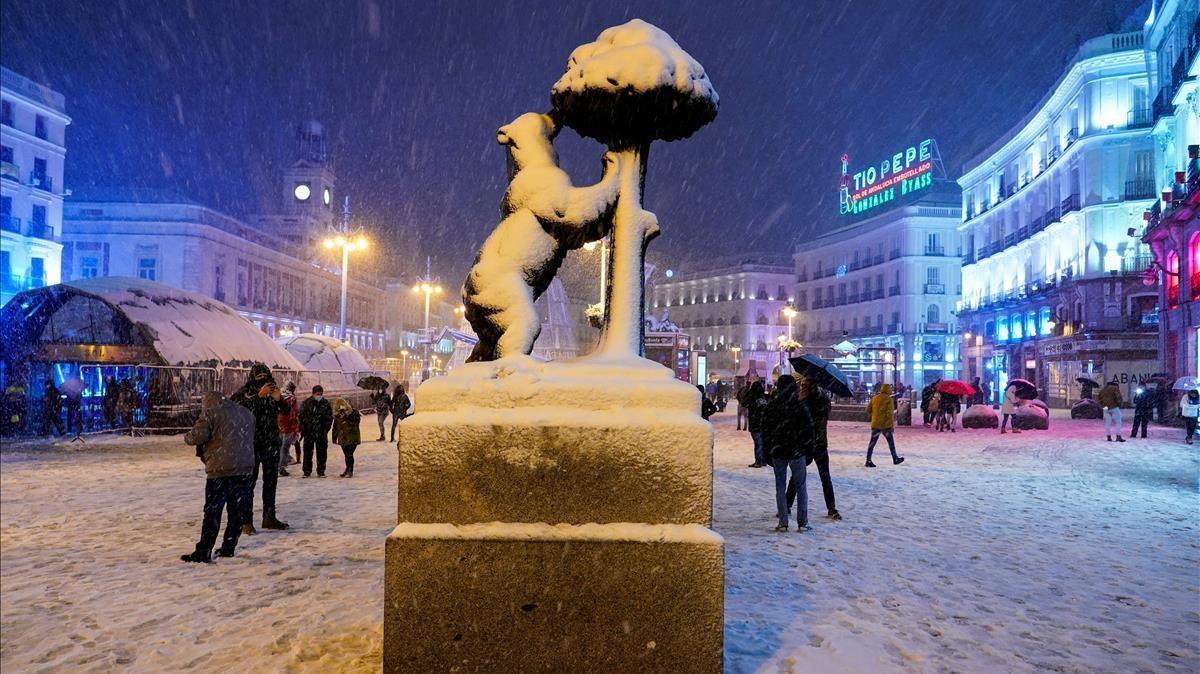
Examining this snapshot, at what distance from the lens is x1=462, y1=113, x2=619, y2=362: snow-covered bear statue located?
3268 millimetres

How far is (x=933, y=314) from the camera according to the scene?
2267 inches

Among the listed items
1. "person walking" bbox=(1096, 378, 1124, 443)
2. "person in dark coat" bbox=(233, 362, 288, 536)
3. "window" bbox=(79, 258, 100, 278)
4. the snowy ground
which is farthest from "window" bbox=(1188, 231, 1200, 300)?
"window" bbox=(79, 258, 100, 278)

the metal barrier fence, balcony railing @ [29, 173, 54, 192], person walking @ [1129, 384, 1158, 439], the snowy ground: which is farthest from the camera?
balcony railing @ [29, 173, 54, 192]

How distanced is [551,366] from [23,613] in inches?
173

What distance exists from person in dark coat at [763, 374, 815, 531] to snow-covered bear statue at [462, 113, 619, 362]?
192 inches

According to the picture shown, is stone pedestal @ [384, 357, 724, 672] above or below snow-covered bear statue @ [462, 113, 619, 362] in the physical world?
below

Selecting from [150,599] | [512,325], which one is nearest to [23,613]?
[150,599]

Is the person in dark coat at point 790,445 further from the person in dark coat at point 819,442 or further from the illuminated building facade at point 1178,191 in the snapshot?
the illuminated building facade at point 1178,191

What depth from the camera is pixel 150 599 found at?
520 centimetres

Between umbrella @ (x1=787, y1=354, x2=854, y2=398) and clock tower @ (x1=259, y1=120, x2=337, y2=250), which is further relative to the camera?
clock tower @ (x1=259, y1=120, x2=337, y2=250)

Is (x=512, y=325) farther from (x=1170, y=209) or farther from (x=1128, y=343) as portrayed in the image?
(x=1128, y=343)

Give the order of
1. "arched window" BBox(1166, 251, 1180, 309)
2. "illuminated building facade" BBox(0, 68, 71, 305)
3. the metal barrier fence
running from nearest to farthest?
the metal barrier fence → "arched window" BBox(1166, 251, 1180, 309) → "illuminated building facade" BBox(0, 68, 71, 305)

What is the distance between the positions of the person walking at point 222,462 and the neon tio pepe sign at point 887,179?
6049 centimetres

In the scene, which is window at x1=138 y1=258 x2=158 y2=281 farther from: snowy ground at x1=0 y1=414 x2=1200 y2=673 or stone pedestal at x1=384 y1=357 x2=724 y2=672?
stone pedestal at x1=384 y1=357 x2=724 y2=672
